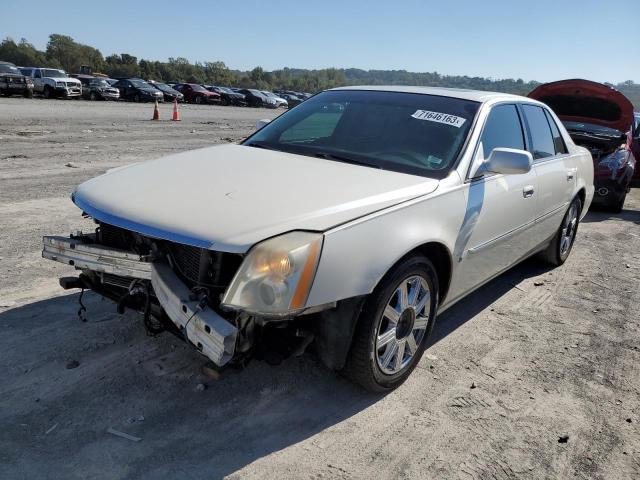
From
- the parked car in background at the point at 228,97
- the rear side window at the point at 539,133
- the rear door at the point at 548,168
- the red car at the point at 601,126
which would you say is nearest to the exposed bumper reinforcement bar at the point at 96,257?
the rear door at the point at 548,168

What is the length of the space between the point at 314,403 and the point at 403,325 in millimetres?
660

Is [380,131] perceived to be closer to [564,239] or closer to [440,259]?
[440,259]

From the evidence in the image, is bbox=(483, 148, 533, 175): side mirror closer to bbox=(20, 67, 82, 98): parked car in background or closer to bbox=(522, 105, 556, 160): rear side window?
bbox=(522, 105, 556, 160): rear side window

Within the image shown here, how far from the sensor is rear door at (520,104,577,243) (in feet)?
14.7

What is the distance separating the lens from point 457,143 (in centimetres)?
350

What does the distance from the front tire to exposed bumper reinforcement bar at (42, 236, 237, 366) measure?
74 centimetres

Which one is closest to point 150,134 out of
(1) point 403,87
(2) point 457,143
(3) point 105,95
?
(1) point 403,87

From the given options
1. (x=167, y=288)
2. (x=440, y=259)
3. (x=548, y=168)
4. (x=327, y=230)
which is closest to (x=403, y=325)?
(x=440, y=259)

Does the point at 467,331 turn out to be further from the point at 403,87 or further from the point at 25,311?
the point at 25,311

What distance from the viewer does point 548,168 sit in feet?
15.1

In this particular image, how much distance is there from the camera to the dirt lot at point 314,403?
247 centimetres

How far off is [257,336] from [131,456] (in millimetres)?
769

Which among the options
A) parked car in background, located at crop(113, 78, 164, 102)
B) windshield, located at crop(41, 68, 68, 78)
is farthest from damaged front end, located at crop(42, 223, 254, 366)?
parked car in background, located at crop(113, 78, 164, 102)

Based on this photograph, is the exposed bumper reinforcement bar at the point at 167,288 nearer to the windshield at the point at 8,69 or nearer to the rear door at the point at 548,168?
the rear door at the point at 548,168
